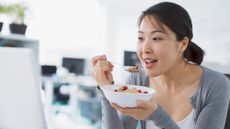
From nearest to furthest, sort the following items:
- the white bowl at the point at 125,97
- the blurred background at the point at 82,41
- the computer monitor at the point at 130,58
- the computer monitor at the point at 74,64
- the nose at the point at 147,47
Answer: the white bowl at the point at 125,97, the nose at the point at 147,47, the blurred background at the point at 82,41, the computer monitor at the point at 130,58, the computer monitor at the point at 74,64

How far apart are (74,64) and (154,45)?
3363 mm

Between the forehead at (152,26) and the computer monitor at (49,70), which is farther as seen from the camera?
the computer monitor at (49,70)

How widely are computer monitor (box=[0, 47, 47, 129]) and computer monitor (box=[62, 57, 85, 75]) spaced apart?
12.3ft

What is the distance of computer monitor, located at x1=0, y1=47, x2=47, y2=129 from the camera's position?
48 centimetres

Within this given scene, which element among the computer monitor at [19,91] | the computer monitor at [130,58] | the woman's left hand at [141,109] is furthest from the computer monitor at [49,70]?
the computer monitor at [19,91]

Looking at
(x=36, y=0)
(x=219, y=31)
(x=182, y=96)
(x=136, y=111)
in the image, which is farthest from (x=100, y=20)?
(x=136, y=111)

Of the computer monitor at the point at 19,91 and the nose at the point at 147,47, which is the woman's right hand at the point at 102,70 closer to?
the nose at the point at 147,47

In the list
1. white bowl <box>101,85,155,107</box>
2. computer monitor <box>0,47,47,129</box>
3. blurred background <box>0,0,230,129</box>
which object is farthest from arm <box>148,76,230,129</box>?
blurred background <box>0,0,230,129</box>

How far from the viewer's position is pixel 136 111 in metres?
0.83

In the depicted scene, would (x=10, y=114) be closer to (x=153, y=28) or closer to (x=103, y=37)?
(x=153, y=28)

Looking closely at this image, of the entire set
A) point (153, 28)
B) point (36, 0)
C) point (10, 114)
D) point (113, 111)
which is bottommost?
point (113, 111)

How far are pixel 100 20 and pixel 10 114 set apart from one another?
3.93 m

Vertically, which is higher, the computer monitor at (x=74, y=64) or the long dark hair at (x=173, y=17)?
the long dark hair at (x=173, y=17)

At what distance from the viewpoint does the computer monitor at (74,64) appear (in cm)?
422
